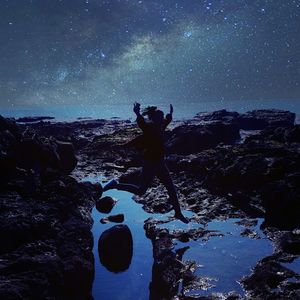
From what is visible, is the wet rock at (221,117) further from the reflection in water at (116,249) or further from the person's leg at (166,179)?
the reflection in water at (116,249)

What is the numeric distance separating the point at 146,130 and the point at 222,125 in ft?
70.0

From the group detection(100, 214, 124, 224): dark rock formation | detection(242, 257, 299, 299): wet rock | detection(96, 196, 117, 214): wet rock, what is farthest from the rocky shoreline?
detection(100, 214, 124, 224): dark rock formation

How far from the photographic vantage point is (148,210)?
10164 mm

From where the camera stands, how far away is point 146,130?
807 cm

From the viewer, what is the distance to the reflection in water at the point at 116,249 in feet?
21.7

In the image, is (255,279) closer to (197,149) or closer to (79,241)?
(79,241)

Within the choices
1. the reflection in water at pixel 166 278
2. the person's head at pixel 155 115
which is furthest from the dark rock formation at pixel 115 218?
the person's head at pixel 155 115

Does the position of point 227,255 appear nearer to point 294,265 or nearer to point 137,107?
point 294,265

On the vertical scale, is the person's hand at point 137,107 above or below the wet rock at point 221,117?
below

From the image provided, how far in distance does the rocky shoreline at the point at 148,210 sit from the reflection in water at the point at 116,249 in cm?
37

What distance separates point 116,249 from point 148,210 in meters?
3.17

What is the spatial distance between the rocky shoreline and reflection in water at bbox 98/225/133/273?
14.7 inches

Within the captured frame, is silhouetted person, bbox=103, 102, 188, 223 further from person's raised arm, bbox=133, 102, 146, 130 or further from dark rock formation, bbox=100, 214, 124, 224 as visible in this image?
dark rock formation, bbox=100, 214, 124, 224

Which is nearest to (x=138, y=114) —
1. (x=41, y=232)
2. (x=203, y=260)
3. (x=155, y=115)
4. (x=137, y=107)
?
(x=137, y=107)
